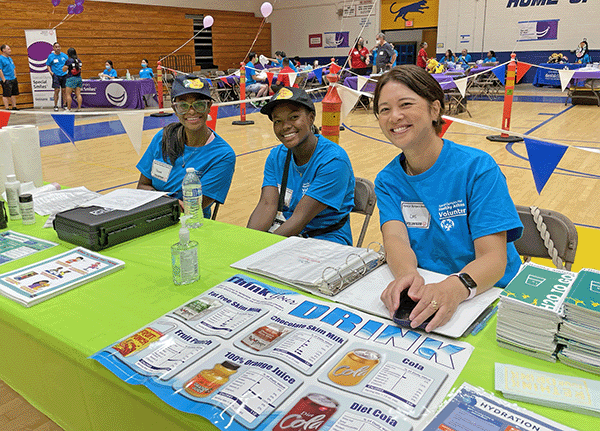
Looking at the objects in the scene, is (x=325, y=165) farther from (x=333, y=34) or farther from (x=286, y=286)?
(x=333, y=34)

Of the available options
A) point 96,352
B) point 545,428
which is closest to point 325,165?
point 96,352

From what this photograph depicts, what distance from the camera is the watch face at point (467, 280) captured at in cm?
123

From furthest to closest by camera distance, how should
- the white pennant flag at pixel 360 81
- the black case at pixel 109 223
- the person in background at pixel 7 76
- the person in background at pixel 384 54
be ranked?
A: the person in background at pixel 384 54 < the person in background at pixel 7 76 < the white pennant flag at pixel 360 81 < the black case at pixel 109 223

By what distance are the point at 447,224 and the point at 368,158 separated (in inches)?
195

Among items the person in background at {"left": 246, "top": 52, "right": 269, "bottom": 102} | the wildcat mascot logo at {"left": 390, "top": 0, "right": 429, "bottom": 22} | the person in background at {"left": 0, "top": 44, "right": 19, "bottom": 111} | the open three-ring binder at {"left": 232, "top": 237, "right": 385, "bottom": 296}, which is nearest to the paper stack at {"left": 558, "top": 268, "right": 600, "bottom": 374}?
the open three-ring binder at {"left": 232, "top": 237, "right": 385, "bottom": 296}

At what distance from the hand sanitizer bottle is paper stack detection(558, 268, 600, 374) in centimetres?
101

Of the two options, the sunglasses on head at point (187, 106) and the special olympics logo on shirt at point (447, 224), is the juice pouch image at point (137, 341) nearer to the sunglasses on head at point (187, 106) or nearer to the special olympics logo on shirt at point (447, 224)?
A: the special olympics logo on shirt at point (447, 224)

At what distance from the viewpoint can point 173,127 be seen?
261 centimetres

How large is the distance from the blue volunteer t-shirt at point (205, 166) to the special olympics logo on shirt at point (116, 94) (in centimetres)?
1032

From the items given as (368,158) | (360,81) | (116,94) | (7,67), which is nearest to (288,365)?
(368,158)

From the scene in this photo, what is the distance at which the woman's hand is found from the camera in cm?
118

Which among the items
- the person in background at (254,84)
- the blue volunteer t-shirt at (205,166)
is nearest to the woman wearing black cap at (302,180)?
the blue volunteer t-shirt at (205,166)

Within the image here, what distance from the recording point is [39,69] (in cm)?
1253

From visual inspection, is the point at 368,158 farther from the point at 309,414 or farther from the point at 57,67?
the point at 57,67
